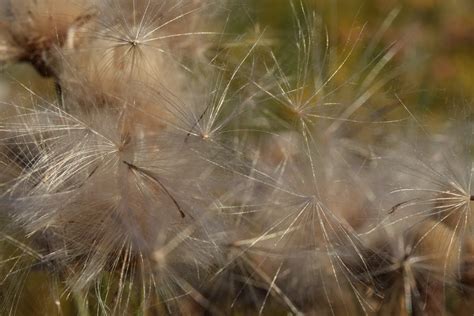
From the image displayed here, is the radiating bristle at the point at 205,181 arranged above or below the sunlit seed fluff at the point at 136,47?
below

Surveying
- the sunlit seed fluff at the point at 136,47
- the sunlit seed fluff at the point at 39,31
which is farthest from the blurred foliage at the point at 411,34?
the sunlit seed fluff at the point at 39,31

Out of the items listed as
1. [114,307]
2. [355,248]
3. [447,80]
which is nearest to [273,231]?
[355,248]

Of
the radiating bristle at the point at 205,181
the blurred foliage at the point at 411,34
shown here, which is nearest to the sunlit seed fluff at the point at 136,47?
the radiating bristle at the point at 205,181

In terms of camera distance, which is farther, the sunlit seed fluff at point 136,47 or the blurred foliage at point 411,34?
the blurred foliage at point 411,34

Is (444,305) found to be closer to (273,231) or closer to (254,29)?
(273,231)

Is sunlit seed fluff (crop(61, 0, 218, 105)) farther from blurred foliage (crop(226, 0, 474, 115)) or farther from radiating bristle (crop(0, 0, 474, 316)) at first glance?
blurred foliage (crop(226, 0, 474, 115))

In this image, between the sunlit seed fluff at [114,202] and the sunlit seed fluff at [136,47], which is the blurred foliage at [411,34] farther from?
the sunlit seed fluff at [114,202]

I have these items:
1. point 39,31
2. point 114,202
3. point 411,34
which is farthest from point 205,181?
point 411,34

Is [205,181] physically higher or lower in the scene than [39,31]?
lower

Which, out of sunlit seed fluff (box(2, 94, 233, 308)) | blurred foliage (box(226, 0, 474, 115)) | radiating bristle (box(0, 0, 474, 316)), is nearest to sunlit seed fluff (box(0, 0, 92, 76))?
radiating bristle (box(0, 0, 474, 316))

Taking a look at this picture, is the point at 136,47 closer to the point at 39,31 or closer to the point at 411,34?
the point at 39,31

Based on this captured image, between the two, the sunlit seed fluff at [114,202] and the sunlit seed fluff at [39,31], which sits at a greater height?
the sunlit seed fluff at [39,31]

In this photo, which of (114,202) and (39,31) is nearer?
(114,202)
